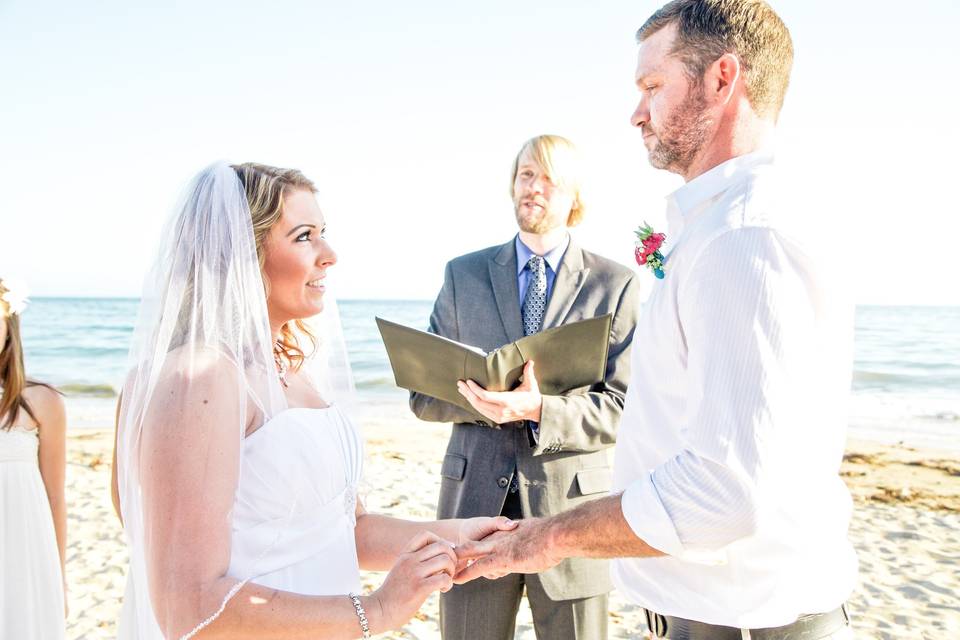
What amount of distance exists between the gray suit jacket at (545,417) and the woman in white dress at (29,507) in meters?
1.79

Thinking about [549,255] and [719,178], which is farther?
[549,255]

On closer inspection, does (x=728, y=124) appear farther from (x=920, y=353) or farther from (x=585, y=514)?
(x=920, y=353)

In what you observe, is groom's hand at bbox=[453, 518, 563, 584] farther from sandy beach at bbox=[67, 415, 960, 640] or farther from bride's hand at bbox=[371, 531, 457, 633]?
sandy beach at bbox=[67, 415, 960, 640]

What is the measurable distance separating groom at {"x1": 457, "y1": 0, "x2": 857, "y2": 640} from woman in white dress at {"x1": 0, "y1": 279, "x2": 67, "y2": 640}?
2.56m

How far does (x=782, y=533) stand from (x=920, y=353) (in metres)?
25.8

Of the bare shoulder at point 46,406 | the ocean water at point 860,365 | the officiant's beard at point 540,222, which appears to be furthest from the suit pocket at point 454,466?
the ocean water at point 860,365

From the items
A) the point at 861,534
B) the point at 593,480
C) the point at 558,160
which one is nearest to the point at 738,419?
the point at 593,480

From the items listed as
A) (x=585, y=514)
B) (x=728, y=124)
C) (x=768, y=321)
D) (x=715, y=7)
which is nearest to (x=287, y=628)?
(x=585, y=514)

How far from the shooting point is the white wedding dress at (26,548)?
3.65 metres

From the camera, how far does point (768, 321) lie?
1559 mm

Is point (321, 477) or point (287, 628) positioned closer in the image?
point (287, 628)

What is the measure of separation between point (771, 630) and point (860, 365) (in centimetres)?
2204

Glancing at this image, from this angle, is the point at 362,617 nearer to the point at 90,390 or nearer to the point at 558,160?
the point at 558,160

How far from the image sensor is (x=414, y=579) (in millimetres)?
2068
